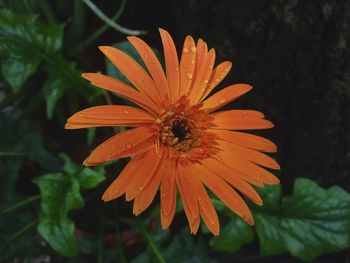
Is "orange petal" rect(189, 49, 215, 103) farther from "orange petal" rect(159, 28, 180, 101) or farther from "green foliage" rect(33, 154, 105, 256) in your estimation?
"green foliage" rect(33, 154, 105, 256)

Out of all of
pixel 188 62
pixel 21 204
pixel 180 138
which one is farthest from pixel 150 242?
pixel 188 62

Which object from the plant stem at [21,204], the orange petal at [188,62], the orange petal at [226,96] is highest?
the orange petal at [188,62]

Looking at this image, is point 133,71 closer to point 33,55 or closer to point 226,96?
point 226,96

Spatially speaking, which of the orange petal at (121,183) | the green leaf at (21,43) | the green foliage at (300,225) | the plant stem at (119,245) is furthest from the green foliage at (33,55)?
the green foliage at (300,225)

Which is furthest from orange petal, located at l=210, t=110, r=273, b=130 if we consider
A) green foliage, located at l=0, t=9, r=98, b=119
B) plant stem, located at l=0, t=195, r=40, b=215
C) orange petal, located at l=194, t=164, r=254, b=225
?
plant stem, located at l=0, t=195, r=40, b=215

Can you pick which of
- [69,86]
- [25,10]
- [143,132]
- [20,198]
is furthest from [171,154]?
[25,10]

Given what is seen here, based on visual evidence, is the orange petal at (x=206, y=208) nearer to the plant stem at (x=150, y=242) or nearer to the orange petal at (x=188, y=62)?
the orange petal at (x=188, y=62)

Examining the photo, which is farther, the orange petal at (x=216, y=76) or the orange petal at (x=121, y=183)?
the orange petal at (x=216, y=76)
